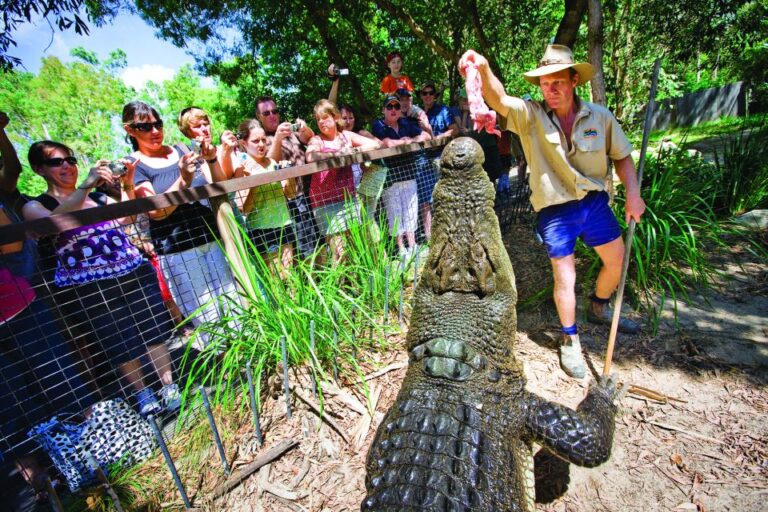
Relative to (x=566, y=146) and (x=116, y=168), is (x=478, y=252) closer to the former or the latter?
(x=566, y=146)

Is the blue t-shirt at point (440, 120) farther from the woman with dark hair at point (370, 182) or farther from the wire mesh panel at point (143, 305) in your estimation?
the wire mesh panel at point (143, 305)

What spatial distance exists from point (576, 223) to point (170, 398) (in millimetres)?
2899

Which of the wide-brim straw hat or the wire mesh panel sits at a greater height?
the wide-brim straw hat

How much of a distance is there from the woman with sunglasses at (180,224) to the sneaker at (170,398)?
517 millimetres

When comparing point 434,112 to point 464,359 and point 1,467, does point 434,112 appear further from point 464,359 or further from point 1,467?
point 1,467

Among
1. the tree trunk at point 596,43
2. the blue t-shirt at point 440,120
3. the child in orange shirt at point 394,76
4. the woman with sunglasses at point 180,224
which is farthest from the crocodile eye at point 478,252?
the child in orange shirt at point 394,76

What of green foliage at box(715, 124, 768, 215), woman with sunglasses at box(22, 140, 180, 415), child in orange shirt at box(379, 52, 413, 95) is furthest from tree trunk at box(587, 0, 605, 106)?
woman with sunglasses at box(22, 140, 180, 415)

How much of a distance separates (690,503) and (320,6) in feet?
32.0

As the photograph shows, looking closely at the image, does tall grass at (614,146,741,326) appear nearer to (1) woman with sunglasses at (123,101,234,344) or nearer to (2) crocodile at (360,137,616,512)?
(2) crocodile at (360,137,616,512)

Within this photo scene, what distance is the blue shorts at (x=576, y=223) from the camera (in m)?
2.27

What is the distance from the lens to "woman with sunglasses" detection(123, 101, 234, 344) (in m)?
2.57

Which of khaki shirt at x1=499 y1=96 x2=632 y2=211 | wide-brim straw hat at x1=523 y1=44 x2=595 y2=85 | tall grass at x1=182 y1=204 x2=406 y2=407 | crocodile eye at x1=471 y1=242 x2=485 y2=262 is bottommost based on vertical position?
tall grass at x1=182 y1=204 x2=406 y2=407

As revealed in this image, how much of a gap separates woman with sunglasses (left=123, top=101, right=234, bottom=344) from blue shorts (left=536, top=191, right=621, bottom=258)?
7.52ft

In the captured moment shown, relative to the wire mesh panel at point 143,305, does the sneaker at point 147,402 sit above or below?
below
